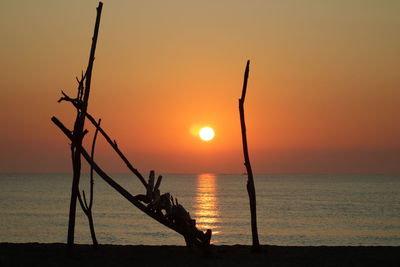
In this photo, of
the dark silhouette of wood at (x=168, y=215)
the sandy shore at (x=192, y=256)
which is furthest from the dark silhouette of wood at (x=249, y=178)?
the dark silhouette of wood at (x=168, y=215)

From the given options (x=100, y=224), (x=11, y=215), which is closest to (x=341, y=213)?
(x=100, y=224)

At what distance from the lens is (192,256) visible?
529 inches

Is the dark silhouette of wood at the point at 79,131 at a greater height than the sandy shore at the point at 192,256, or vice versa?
the dark silhouette of wood at the point at 79,131

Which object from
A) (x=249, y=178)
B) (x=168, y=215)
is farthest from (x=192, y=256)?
(x=249, y=178)

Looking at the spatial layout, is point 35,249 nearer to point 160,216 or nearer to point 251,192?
point 160,216

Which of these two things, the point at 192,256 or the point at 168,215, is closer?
the point at 168,215

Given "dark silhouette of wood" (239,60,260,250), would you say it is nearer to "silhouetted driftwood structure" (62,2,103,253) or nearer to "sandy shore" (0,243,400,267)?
"sandy shore" (0,243,400,267)

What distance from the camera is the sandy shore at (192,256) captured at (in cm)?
1256

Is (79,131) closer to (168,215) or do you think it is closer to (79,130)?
(79,130)

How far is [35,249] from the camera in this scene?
46.5 ft

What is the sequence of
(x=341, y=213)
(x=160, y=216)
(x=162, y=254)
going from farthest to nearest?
(x=341, y=213) < (x=162, y=254) < (x=160, y=216)

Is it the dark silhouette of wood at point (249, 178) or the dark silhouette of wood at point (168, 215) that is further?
the dark silhouette of wood at point (249, 178)

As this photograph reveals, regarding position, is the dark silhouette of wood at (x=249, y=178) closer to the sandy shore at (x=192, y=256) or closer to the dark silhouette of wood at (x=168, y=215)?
the sandy shore at (x=192, y=256)

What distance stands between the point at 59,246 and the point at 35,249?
78 centimetres
